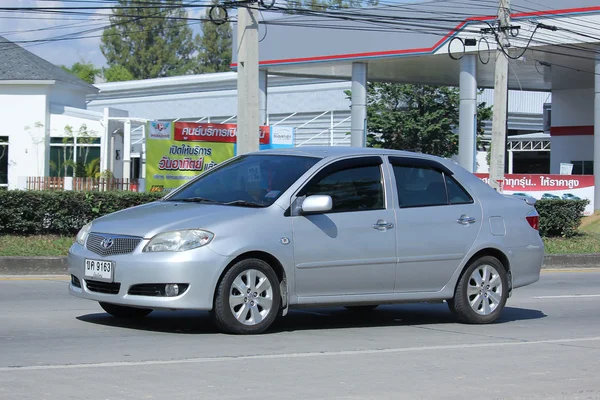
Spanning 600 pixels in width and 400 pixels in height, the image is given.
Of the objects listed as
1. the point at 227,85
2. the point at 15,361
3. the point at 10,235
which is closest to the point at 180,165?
the point at 10,235

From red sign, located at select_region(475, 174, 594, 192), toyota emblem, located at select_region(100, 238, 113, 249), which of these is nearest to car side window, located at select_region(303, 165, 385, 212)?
toyota emblem, located at select_region(100, 238, 113, 249)

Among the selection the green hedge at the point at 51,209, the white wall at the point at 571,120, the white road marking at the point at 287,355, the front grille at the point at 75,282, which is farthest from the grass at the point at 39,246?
the white wall at the point at 571,120

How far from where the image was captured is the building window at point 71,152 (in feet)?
119

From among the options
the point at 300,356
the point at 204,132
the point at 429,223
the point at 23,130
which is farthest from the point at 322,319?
the point at 23,130

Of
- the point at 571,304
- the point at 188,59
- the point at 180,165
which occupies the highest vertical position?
the point at 188,59

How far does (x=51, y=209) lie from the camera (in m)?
16.4

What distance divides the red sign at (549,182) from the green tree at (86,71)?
71.6m

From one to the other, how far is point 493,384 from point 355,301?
7.77ft

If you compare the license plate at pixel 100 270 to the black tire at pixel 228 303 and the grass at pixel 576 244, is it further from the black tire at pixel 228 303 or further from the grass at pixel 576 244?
the grass at pixel 576 244

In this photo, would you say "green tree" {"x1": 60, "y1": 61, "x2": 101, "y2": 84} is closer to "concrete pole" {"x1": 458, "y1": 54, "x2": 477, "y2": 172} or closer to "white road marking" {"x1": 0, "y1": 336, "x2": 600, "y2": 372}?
"concrete pole" {"x1": 458, "y1": 54, "x2": 477, "y2": 172}

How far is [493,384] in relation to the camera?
6.55m

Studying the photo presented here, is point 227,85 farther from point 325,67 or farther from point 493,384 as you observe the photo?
point 493,384

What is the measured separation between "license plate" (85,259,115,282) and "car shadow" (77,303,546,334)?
0.65 metres

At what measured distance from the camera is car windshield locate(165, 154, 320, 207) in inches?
337
